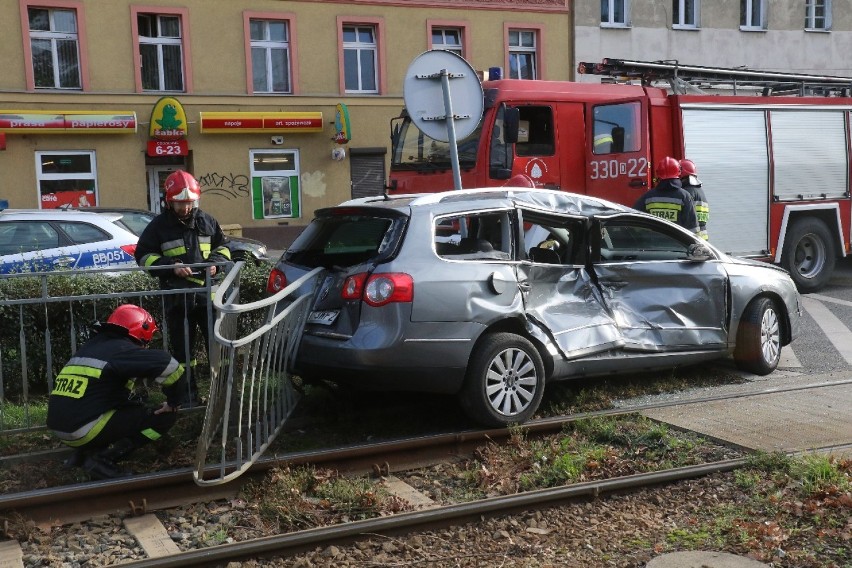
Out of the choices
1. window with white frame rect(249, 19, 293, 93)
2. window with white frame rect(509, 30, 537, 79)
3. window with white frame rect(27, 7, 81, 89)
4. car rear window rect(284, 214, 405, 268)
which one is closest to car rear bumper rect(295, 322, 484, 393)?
car rear window rect(284, 214, 405, 268)

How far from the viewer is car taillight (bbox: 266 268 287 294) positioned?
707 cm

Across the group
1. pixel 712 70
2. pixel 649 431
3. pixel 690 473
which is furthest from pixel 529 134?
pixel 690 473

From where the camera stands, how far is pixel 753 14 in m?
30.2

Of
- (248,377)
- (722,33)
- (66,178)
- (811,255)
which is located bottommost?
(811,255)

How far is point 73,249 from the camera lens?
11.7 m

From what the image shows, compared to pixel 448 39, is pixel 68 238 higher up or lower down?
lower down

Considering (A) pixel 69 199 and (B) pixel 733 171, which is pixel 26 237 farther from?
(A) pixel 69 199

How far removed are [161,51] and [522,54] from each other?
9395mm

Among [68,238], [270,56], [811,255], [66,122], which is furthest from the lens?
[270,56]

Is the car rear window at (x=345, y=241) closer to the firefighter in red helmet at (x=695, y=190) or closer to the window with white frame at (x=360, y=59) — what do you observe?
the firefighter in red helmet at (x=695, y=190)

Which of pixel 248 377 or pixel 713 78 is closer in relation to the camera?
pixel 248 377

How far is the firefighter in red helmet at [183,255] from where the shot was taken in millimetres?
7199

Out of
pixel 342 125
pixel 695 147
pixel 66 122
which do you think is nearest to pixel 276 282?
pixel 695 147

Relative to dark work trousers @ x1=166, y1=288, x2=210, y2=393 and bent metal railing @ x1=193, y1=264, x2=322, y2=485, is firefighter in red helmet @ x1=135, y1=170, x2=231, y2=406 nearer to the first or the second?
dark work trousers @ x1=166, y1=288, x2=210, y2=393
